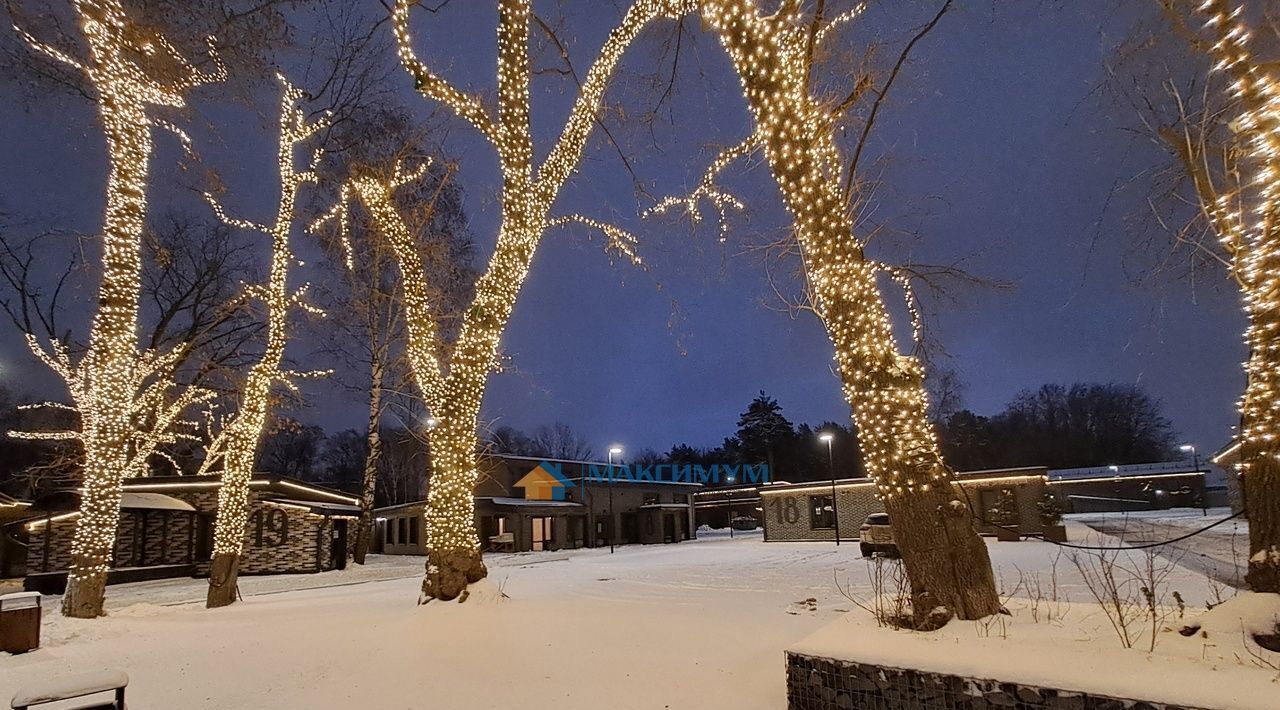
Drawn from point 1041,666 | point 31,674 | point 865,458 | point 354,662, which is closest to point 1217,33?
point 865,458

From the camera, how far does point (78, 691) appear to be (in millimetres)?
4031

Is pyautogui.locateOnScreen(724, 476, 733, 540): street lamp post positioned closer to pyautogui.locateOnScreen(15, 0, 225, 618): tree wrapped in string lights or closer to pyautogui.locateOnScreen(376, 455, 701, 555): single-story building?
pyautogui.locateOnScreen(376, 455, 701, 555): single-story building

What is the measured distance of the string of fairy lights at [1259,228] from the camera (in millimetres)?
4180

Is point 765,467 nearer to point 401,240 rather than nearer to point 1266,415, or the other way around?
point 401,240

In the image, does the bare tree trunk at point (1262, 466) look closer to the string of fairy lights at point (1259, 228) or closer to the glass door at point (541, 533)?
the string of fairy lights at point (1259, 228)

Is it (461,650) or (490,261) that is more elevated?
(490,261)

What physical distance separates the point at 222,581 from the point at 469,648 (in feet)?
23.4

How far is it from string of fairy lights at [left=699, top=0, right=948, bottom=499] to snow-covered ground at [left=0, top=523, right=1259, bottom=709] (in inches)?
59.5

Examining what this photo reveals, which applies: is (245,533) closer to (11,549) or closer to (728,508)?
(11,549)

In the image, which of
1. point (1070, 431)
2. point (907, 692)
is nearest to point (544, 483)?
point (907, 692)

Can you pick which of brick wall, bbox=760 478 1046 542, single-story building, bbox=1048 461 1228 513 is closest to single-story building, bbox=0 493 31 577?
brick wall, bbox=760 478 1046 542

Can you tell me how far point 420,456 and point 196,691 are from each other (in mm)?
40603

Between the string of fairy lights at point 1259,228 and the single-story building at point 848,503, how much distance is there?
22266mm

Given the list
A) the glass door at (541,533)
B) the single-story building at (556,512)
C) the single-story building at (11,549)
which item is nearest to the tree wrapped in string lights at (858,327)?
the single-story building at (11,549)
